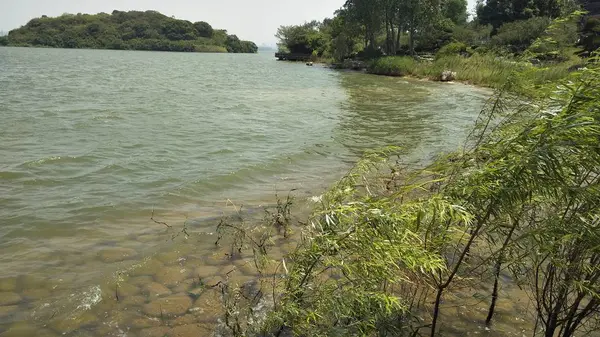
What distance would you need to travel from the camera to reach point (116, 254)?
253 inches

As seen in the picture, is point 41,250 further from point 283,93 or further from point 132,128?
point 283,93

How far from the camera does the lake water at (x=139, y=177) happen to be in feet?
17.3

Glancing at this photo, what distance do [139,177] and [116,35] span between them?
601 ft

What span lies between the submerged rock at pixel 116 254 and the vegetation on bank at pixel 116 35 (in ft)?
550

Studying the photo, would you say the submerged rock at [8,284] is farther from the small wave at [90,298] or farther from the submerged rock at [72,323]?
the submerged rock at [72,323]

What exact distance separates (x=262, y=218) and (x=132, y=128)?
31.9 feet

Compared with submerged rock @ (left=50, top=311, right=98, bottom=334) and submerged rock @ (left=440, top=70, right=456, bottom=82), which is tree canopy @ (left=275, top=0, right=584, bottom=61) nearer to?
submerged rock @ (left=440, top=70, right=456, bottom=82)

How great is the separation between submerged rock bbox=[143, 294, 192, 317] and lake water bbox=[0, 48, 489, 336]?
0.04 metres

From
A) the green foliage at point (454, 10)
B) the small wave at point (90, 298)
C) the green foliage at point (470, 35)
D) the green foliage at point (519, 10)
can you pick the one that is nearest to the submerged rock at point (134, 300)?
the small wave at point (90, 298)

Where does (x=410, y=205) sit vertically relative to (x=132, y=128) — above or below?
above

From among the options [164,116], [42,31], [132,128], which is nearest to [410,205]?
[132,128]

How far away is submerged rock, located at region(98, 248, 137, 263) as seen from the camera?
6.28 metres

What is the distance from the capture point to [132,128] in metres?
15.4

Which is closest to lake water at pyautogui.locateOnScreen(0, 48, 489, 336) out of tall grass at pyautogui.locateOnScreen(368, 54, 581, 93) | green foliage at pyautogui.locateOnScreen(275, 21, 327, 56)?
tall grass at pyautogui.locateOnScreen(368, 54, 581, 93)
